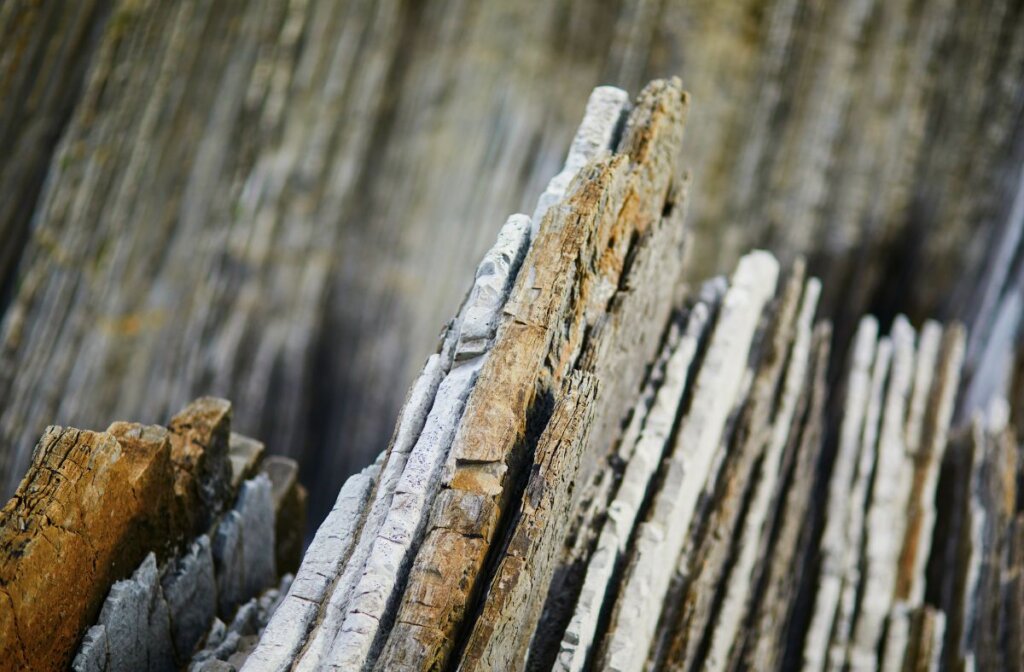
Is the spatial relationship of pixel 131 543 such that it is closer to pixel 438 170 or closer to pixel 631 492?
pixel 631 492

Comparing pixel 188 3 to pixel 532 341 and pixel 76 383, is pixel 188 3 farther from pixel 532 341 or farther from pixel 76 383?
pixel 532 341

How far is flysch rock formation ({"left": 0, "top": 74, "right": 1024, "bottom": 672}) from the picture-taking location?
4.05 feet

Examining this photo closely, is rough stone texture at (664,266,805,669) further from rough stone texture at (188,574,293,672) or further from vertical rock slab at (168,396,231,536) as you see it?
vertical rock slab at (168,396,231,536)

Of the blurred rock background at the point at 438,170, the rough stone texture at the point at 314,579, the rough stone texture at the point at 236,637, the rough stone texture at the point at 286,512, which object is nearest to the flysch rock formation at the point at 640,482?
the rough stone texture at the point at 314,579

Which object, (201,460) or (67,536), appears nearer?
(67,536)

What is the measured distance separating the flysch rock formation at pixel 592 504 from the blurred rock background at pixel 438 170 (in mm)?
1314

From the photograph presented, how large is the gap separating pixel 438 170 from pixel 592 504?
2549mm

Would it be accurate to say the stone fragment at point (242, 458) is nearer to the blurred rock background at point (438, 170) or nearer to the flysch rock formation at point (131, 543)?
the flysch rock formation at point (131, 543)

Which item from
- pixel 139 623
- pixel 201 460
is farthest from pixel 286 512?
pixel 139 623

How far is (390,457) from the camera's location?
4.37ft

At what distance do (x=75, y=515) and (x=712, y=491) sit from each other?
3.80 ft

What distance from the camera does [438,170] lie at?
3.96 m

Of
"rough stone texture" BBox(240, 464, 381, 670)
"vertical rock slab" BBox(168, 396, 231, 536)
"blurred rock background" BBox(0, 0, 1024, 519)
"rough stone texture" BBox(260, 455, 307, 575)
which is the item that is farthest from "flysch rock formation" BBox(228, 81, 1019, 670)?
"blurred rock background" BBox(0, 0, 1024, 519)

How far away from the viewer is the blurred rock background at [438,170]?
3.36 m
